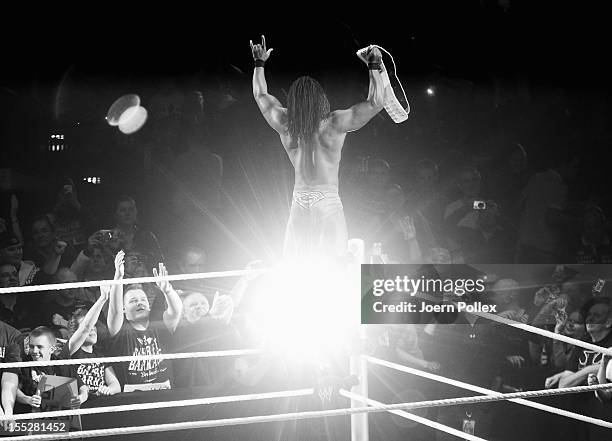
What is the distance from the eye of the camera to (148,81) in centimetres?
306

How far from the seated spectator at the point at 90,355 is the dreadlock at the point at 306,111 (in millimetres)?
935

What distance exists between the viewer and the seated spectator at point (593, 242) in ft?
10.5

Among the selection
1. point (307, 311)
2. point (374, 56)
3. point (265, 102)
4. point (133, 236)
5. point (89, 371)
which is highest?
point (374, 56)

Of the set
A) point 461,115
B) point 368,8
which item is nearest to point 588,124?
point 461,115

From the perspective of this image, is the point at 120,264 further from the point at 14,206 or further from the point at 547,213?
the point at 547,213

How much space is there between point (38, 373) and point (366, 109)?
61.5 inches

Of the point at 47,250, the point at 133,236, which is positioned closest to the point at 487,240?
the point at 133,236

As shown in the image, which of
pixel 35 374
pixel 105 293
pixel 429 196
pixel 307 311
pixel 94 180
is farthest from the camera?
pixel 429 196

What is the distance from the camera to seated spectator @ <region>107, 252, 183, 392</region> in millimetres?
2688

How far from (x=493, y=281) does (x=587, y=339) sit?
454 millimetres

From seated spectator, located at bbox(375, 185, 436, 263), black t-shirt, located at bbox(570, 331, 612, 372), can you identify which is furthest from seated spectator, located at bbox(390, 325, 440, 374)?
black t-shirt, located at bbox(570, 331, 612, 372)

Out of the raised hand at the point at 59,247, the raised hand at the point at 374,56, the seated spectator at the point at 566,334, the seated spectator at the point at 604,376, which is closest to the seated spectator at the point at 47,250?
the raised hand at the point at 59,247

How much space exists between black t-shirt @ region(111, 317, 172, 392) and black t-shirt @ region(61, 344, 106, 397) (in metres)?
0.07

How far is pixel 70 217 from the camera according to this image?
2.92 m
